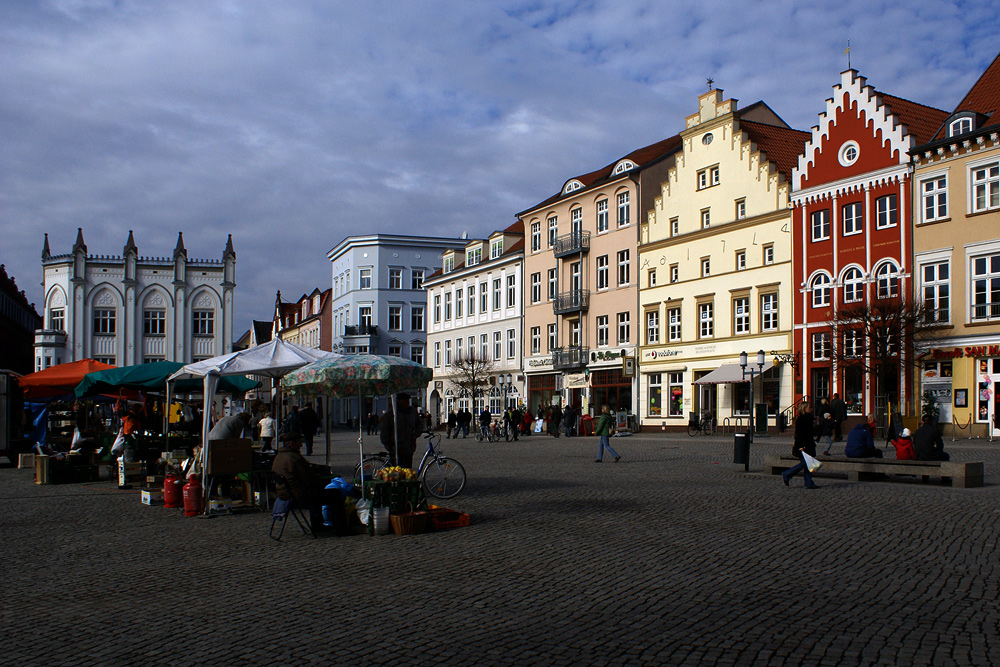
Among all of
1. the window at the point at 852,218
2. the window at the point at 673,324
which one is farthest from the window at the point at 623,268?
the window at the point at 852,218

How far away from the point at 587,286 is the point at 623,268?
311 cm

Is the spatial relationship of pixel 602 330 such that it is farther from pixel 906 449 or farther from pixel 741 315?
pixel 906 449

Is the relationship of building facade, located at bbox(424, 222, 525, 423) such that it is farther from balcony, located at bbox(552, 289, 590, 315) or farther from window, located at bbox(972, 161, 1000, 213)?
window, located at bbox(972, 161, 1000, 213)

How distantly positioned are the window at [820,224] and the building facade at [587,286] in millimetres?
11820

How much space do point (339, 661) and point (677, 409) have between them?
137 feet

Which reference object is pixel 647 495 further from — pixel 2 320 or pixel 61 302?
pixel 2 320

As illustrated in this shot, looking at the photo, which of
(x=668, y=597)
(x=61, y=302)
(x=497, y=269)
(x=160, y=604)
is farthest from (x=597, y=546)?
(x=61, y=302)

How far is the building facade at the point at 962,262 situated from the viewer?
3294 cm

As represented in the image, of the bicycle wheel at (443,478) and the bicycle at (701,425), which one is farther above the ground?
the bicycle wheel at (443,478)

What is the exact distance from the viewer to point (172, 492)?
1445 cm

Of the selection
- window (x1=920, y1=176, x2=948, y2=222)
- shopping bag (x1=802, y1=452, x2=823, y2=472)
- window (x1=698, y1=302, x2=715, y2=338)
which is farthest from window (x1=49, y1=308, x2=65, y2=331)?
shopping bag (x1=802, y1=452, x2=823, y2=472)

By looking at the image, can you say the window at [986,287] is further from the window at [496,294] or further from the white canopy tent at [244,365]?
the window at [496,294]

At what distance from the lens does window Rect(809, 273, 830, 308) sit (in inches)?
1523

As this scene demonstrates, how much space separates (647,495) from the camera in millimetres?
15023
